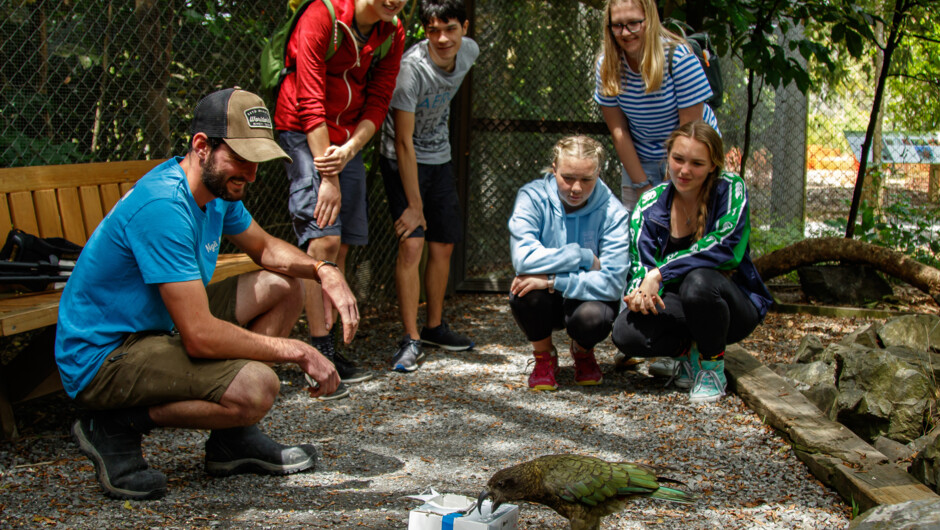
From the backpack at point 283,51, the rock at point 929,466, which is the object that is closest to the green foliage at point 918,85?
the backpack at point 283,51

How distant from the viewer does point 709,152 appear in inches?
161

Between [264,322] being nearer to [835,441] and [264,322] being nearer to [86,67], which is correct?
[86,67]

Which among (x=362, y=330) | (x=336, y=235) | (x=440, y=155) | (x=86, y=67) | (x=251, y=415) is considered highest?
(x=86, y=67)

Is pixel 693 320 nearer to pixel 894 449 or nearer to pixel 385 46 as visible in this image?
pixel 894 449

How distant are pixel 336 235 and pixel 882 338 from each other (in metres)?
3.20

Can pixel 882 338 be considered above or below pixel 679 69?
below

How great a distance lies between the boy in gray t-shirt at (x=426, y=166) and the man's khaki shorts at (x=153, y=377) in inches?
77.0

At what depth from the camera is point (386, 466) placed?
11.0 ft

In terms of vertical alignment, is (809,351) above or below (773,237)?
below

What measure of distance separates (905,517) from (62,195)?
12.4ft

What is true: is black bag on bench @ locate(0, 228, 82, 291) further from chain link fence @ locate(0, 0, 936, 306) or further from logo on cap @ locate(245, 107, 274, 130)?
logo on cap @ locate(245, 107, 274, 130)

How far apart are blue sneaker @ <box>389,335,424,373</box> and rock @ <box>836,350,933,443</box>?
226cm

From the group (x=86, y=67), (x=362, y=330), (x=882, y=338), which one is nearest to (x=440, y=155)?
(x=362, y=330)

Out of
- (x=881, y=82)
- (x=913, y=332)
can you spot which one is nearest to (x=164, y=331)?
(x=913, y=332)
